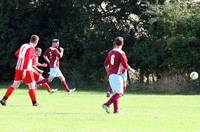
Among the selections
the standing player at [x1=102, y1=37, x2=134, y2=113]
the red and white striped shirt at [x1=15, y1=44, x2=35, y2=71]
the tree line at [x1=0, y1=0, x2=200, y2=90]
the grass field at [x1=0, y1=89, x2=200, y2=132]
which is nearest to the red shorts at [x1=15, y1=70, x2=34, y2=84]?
the red and white striped shirt at [x1=15, y1=44, x2=35, y2=71]

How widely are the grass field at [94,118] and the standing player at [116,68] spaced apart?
35 cm

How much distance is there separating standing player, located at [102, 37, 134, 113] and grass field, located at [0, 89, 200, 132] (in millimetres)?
353

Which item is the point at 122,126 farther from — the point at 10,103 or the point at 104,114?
the point at 10,103

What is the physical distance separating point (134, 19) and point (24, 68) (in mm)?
16295

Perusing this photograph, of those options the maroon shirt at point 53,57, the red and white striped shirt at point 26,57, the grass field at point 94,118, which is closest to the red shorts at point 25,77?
the red and white striped shirt at point 26,57

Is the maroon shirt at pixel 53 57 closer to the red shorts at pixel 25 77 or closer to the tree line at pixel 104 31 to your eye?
the red shorts at pixel 25 77

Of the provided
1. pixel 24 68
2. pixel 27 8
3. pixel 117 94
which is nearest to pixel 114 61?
pixel 117 94

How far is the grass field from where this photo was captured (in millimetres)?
12578

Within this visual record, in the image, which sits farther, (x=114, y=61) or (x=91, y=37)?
(x=91, y=37)

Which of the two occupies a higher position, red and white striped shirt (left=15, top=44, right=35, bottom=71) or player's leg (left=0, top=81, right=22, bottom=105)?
red and white striped shirt (left=15, top=44, right=35, bottom=71)

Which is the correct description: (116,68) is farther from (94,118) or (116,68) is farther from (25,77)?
(25,77)

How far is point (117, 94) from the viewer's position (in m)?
16.1

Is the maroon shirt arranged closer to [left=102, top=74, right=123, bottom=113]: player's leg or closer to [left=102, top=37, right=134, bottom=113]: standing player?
[left=102, top=37, right=134, bottom=113]: standing player

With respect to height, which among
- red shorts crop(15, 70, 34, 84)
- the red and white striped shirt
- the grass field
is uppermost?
the red and white striped shirt
